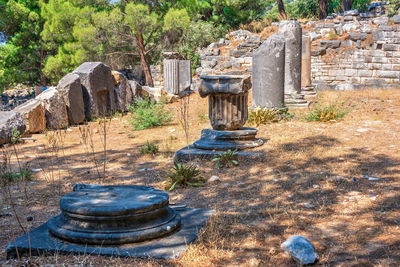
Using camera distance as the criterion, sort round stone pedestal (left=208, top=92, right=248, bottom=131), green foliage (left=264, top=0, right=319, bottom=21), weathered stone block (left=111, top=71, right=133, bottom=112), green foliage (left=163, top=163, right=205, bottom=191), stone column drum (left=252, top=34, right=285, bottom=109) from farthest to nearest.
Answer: green foliage (left=264, top=0, right=319, bottom=21)
weathered stone block (left=111, top=71, right=133, bottom=112)
stone column drum (left=252, top=34, right=285, bottom=109)
round stone pedestal (left=208, top=92, right=248, bottom=131)
green foliage (left=163, top=163, right=205, bottom=191)

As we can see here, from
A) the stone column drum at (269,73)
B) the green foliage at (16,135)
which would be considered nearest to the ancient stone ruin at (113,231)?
the green foliage at (16,135)

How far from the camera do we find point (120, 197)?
393 centimetres

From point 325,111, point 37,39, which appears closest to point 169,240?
point 325,111

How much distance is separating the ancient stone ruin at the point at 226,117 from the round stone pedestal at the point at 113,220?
3.09 m

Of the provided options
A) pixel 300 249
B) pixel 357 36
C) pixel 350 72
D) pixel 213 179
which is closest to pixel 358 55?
pixel 350 72

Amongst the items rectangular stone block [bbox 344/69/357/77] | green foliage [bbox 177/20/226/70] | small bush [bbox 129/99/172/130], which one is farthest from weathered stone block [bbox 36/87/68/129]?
green foliage [bbox 177/20/226/70]

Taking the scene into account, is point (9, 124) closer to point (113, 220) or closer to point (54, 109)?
point (54, 109)

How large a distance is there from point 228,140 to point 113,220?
383cm

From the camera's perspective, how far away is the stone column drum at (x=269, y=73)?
973cm

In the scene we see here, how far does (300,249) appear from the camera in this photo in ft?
10.5

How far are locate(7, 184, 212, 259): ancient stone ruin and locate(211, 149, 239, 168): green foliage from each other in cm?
250

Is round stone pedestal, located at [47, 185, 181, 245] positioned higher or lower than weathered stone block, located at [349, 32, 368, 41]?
lower

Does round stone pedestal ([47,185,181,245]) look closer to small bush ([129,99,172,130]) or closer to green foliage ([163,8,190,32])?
small bush ([129,99,172,130])

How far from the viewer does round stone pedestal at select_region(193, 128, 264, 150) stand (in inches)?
274
